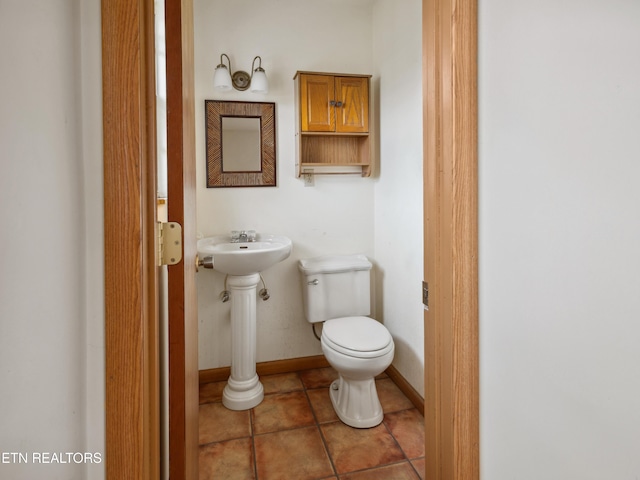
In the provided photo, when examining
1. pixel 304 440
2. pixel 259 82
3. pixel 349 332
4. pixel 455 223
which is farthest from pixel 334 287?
pixel 455 223

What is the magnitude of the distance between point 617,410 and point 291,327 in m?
2.19

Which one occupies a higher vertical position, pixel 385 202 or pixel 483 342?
pixel 385 202

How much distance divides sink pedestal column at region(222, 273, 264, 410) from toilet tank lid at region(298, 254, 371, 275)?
371mm

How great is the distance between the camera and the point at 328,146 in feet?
8.48

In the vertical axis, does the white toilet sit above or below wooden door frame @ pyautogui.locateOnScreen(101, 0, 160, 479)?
below

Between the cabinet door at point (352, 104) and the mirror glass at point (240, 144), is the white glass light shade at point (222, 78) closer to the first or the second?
the mirror glass at point (240, 144)

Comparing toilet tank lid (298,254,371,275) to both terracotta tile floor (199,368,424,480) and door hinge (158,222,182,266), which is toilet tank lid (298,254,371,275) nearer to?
terracotta tile floor (199,368,424,480)

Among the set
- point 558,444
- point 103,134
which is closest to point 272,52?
point 103,134

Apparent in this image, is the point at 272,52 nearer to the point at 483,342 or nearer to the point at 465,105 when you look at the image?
the point at 465,105

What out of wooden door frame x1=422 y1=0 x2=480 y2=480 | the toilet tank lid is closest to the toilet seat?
the toilet tank lid

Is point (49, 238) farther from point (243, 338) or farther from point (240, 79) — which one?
point (240, 79)

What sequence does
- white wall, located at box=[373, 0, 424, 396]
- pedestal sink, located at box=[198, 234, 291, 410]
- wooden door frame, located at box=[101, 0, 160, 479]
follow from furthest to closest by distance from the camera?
pedestal sink, located at box=[198, 234, 291, 410] < white wall, located at box=[373, 0, 424, 396] < wooden door frame, located at box=[101, 0, 160, 479]

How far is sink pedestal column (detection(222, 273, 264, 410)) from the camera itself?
87.2 inches

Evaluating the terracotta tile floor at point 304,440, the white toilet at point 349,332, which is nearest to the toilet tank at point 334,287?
the white toilet at point 349,332
